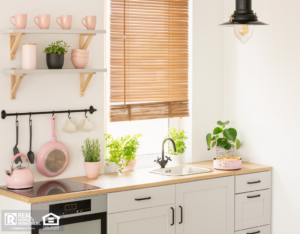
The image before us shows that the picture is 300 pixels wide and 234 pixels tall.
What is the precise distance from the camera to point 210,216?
3.45 metres

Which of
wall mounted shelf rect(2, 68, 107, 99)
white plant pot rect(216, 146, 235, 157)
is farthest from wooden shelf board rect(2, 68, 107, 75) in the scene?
white plant pot rect(216, 146, 235, 157)

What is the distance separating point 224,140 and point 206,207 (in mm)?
716

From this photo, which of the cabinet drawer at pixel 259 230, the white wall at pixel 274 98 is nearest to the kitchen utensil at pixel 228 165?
the white wall at pixel 274 98

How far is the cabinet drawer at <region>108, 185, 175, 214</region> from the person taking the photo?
2.94 metres

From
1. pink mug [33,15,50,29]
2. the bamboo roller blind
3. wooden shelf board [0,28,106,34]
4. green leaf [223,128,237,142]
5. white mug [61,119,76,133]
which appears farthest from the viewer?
green leaf [223,128,237,142]

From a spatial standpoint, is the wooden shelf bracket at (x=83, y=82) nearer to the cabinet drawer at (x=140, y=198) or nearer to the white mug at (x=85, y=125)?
the white mug at (x=85, y=125)

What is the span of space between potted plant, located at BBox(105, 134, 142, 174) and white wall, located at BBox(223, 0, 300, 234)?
1056mm

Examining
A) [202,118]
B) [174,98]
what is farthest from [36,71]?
[202,118]

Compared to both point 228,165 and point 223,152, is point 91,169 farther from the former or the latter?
point 223,152

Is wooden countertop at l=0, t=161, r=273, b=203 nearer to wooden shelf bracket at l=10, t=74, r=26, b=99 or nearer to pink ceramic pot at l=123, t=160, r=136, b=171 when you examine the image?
pink ceramic pot at l=123, t=160, r=136, b=171

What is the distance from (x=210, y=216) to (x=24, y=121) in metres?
1.58

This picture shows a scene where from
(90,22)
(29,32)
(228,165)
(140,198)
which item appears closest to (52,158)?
(140,198)

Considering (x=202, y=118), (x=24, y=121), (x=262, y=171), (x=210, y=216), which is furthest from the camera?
(x=202, y=118)

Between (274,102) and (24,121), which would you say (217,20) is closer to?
(274,102)
